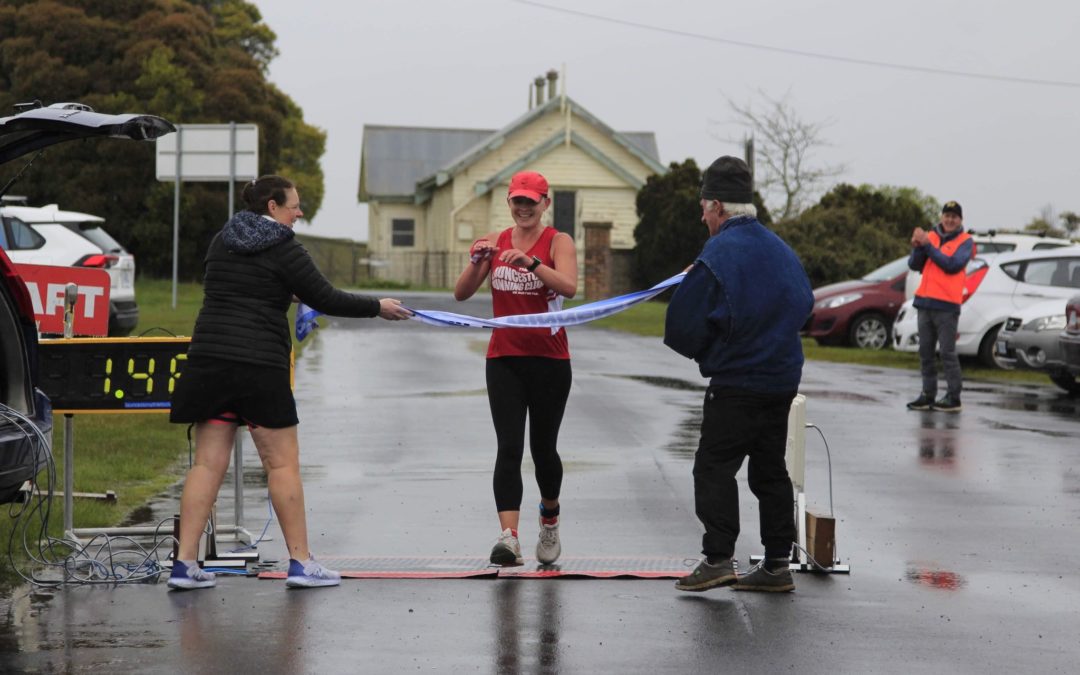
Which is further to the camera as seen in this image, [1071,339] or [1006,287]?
[1006,287]

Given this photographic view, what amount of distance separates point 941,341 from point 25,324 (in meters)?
10.2

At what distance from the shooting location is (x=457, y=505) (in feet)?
32.7

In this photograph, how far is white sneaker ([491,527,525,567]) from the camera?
780 cm

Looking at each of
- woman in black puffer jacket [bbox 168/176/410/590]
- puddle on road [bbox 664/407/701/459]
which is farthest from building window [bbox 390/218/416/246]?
woman in black puffer jacket [bbox 168/176/410/590]

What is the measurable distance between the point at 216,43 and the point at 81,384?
46.3 meters

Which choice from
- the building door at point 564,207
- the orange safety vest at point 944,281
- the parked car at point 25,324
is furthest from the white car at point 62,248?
the building door at point 564,207

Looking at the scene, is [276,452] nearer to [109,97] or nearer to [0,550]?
[0,550]

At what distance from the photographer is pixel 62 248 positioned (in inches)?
854

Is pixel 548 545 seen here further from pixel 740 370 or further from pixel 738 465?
pixel 740 370

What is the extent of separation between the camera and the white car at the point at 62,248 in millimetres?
21359

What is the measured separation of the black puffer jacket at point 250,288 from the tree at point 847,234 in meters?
28.4

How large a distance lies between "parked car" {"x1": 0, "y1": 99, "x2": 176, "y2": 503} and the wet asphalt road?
2.16ft

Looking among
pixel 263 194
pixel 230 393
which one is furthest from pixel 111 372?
pixel 263 194

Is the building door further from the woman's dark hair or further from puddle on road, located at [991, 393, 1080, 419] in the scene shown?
the woman's dark hair
